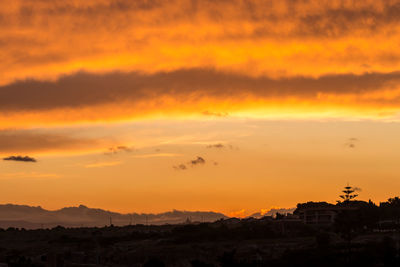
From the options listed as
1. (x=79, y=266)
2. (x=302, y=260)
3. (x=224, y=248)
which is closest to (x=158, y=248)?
(x=224, y=248)

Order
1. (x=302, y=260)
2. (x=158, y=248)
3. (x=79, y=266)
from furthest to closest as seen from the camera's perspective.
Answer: (x=158, y=248)
(x=79, y=266)
(x=302, y=260)

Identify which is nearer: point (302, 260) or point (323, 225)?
point (302, 260)

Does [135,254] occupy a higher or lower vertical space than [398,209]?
lower

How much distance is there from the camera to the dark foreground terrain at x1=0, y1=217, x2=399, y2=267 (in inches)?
4550

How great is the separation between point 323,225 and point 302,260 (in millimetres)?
68549

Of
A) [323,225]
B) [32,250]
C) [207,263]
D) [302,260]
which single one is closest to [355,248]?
[302,260]

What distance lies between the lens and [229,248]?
142 metres

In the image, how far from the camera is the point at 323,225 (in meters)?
182

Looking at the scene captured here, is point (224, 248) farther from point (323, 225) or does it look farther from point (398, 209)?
point (398, 209)

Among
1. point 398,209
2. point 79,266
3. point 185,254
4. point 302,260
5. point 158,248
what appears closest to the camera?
point 302,260

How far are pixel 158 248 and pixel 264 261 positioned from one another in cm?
3545

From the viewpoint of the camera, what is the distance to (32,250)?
182500 mm

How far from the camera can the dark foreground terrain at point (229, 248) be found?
379 ft

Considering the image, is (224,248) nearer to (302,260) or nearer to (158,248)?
(158,248)
